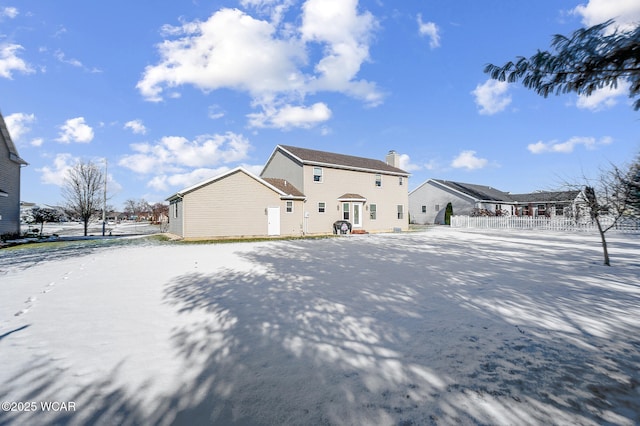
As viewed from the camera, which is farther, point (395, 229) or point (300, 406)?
point (395, 229)

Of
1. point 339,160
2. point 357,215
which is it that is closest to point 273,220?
point 357,215

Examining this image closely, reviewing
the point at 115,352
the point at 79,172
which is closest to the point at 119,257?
the point at 115,352

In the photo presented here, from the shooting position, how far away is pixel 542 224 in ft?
87.9

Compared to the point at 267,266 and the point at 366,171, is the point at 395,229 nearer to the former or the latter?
the point at 366,171

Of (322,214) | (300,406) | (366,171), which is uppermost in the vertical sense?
(366,171)

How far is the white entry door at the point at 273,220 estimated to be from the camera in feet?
75.0

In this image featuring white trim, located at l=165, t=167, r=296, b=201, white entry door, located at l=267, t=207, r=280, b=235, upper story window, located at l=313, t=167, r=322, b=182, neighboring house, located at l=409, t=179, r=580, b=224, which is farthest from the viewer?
neighboring house, located at l=409, t=179, r=580, b=224

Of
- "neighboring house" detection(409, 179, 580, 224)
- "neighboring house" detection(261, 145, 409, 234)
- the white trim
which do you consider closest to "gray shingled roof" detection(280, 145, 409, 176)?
"neighboring house" detection(261, 145, 409, 234)

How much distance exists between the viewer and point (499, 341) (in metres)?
4.13

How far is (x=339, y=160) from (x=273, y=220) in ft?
31.6

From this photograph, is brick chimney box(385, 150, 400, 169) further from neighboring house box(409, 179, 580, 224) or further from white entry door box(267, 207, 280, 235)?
white entry door box(267, 207, 280, 235)

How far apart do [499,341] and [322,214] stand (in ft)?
70.8

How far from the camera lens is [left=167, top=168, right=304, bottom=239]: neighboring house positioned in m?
20.3

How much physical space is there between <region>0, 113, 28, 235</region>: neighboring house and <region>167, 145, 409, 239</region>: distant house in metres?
10.3
